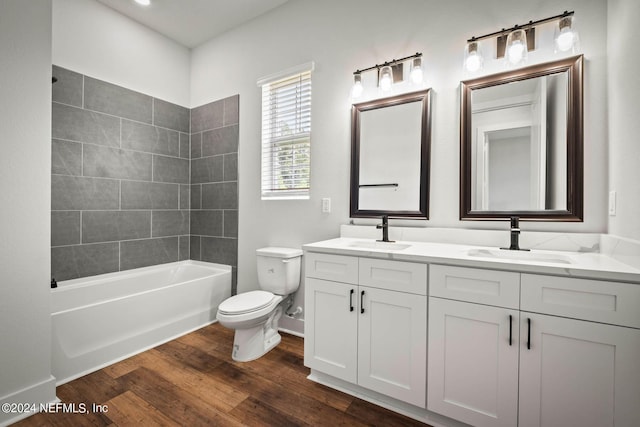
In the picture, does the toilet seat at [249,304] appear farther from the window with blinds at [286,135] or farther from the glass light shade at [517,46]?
the glass light shade at [517,46]

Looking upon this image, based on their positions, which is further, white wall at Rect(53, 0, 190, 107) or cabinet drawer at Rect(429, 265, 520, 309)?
white wall at Rect(53, 0, 190, 107)

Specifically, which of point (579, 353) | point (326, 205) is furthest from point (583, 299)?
point (326, 205)

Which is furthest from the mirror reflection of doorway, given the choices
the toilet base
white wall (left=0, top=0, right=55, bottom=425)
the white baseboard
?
the white baseboard

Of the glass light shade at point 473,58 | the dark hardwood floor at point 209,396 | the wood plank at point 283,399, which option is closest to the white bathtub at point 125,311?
the dark hardwood floor at point 209,396

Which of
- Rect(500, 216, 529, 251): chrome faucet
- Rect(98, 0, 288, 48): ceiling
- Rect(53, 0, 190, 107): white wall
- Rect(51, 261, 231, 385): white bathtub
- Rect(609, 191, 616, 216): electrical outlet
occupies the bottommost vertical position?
Rect(51, 261, 231, 385): white bathtub

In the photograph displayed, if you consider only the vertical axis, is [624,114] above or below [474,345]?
above

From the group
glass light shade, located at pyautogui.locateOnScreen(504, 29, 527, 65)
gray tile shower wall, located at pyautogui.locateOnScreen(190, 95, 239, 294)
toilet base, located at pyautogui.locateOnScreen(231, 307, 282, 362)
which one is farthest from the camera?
gray tile shower wall, located at pyautogui.locateOnScreen(190, 95, 239, 294)

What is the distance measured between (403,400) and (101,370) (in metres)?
1.98

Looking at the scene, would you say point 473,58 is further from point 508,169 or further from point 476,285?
point 476,285

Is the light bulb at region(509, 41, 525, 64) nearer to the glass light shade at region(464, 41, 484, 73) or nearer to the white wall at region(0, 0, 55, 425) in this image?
the glass light shade at region(464, 41, 484, 73)

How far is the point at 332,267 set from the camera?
179cm

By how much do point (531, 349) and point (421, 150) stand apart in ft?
4.24

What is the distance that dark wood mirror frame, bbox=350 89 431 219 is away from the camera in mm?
1996

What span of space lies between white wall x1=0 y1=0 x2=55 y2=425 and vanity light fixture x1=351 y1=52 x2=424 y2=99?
1.89m
